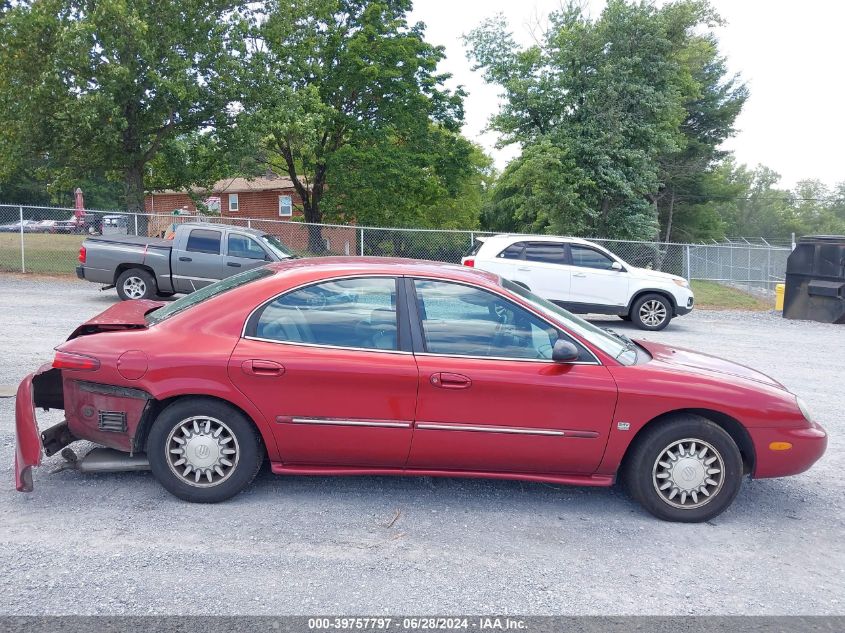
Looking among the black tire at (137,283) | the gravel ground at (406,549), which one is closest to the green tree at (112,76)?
the black tire at (137,283)

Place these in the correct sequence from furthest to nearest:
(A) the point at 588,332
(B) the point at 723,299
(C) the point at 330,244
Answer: (C) the point at 330,244
(B) the point at 723,299
(A) the point at 588,332

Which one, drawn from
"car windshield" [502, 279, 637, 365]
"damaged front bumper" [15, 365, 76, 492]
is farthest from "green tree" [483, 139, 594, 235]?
"damaged front bumper" [15, 365, 76, 492]

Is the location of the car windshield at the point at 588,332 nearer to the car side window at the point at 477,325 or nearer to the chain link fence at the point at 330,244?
the car side window at the point at 477,325

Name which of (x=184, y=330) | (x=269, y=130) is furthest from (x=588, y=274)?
(x=269, y=130)

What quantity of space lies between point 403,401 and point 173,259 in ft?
36.3

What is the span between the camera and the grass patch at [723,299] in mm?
19844

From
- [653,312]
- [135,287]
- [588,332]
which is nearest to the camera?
[588,332]

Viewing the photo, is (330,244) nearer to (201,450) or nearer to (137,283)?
(137,283)

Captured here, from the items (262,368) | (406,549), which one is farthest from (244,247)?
(406,549)

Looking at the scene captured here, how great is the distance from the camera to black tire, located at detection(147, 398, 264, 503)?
439 centimetres

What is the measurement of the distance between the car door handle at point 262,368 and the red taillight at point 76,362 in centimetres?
92

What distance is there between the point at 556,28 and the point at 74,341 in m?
28.5

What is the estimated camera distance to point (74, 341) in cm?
460

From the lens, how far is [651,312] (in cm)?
1417
